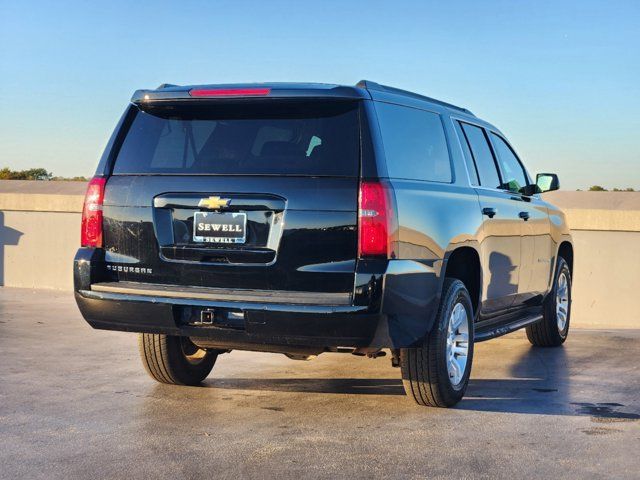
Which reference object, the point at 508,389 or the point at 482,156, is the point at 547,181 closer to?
the point at 482,156

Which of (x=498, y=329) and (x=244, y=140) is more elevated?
(x=244, y=140)

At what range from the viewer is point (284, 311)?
604cm

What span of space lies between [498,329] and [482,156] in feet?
4.48

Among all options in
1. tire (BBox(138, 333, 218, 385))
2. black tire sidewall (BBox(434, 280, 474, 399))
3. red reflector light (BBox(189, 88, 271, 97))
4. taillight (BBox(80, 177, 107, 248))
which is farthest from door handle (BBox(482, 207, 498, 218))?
taillight (BBox(80, 177, 107, 248))

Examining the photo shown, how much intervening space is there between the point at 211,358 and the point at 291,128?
2.25 meters

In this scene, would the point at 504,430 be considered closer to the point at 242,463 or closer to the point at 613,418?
the point at 613,418

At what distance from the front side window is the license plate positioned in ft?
10.4

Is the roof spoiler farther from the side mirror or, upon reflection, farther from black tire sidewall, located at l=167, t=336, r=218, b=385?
the side mirror

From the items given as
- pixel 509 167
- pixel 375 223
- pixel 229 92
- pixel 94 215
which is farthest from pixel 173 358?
pixel 509 167

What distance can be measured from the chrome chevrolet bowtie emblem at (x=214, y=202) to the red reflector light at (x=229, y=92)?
2.15 feet

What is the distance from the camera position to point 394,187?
6.18m

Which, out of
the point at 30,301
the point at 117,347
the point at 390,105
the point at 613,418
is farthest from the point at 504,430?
the point at 30,301

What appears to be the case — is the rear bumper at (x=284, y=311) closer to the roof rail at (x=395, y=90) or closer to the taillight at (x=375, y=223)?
the taillight at (x=375, y=223)

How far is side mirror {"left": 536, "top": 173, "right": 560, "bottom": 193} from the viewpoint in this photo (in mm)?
9562
